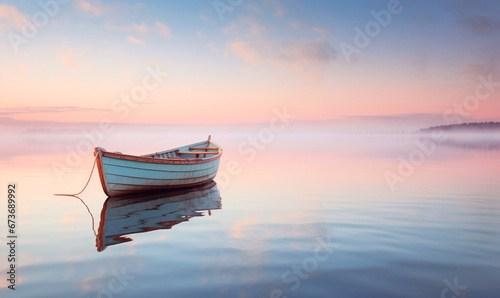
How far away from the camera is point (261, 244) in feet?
30.4

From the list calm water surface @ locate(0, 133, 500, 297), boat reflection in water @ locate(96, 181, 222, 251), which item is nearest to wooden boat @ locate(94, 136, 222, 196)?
boat reflection in water @ locate(96, 181, 222, 251)

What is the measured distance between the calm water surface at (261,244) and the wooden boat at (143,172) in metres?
0.56

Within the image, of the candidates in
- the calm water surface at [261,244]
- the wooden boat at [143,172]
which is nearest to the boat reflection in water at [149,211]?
the calm water surface at [261,244]

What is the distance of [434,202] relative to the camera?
15102 mm

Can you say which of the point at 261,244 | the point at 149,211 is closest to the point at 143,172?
the point at 149,211

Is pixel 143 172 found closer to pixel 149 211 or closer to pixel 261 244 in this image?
pixel 149 211

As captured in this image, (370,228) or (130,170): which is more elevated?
(130,170)

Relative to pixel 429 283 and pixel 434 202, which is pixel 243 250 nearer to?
pixel 429 283

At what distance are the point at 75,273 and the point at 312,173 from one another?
20200 millimetres

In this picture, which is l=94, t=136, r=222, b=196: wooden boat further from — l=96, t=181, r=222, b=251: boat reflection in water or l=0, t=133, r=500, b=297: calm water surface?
l=0, t=133, r=500, b=297: calm water surface

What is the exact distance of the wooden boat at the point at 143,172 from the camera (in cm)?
1449

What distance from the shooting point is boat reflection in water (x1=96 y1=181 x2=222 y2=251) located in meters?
10.6

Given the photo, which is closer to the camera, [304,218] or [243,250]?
[243,250]

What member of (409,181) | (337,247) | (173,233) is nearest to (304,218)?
(337,247)
